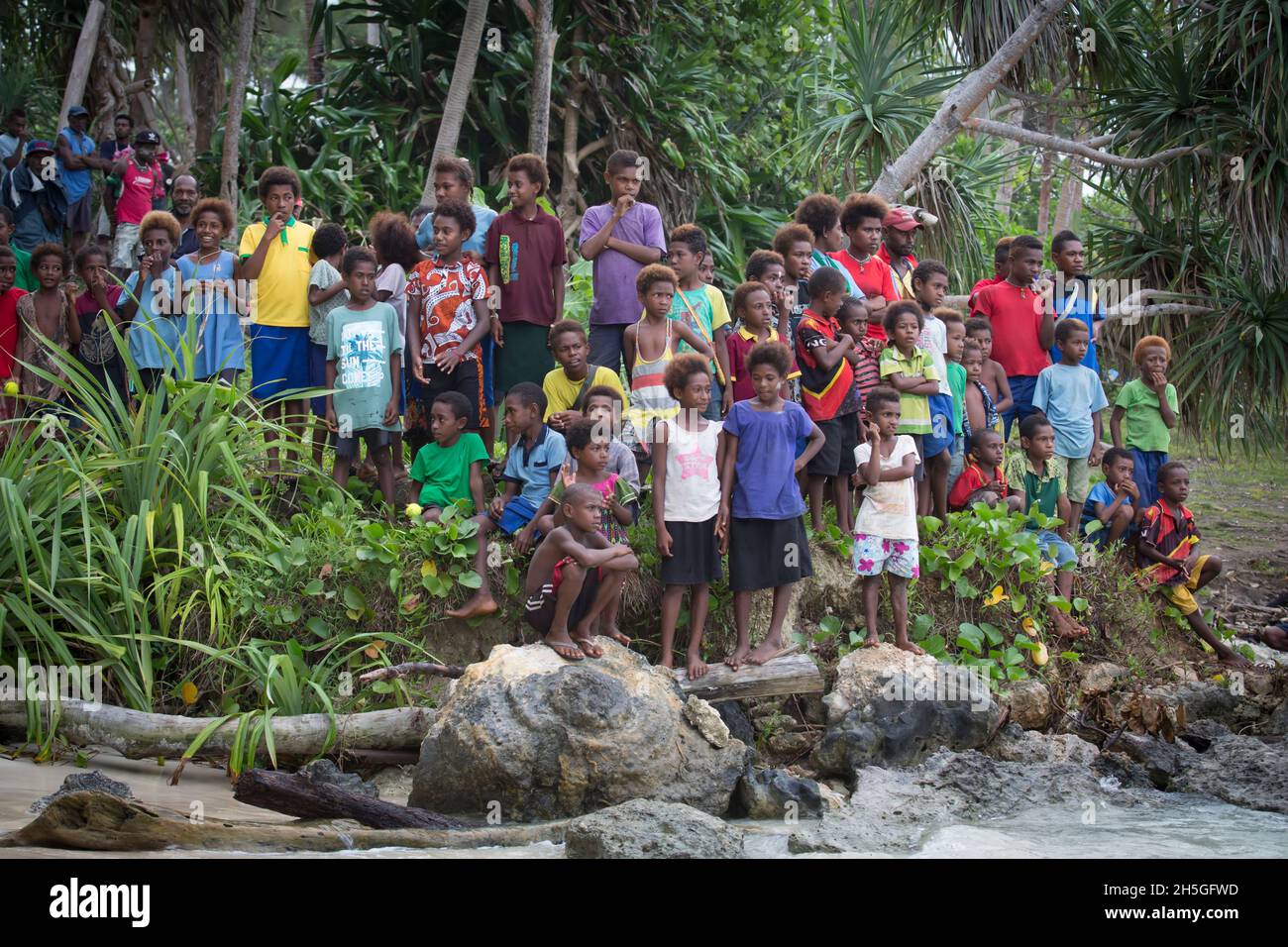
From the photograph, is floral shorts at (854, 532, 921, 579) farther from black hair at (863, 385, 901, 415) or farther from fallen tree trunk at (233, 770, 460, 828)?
fallen tree trunk at (233, 770, 460, 828)

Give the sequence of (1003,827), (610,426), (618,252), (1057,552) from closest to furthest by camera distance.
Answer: (1003,827), (610,426), (618,252), (1057,552)

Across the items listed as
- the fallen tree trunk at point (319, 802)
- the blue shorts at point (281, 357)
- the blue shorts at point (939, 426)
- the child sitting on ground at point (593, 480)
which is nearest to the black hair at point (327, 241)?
the blue shorts at point (281, 357)

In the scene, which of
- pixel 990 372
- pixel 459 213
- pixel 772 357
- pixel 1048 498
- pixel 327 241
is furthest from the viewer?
pixel 990 372

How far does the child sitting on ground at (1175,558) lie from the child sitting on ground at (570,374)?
12.2 feet

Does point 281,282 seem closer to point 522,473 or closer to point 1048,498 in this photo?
point 522,473

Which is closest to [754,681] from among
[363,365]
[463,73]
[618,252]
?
[618,252]

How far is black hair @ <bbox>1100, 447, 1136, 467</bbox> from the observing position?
859cm

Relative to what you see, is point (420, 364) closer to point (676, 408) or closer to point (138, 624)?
point (676, 408)

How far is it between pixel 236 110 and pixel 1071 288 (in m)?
6.75

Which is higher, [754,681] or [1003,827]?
[754,681]

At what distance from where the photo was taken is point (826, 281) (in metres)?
7.48

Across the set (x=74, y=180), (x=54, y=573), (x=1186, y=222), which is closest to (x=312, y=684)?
(x=54, y=573)

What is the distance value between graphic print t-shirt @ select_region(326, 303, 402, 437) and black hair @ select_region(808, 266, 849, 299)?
7.69 feet

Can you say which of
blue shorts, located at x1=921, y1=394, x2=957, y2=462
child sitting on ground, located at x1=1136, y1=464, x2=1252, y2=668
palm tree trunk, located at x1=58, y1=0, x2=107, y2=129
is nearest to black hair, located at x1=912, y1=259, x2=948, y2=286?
blue shorts, located at x1=921, y1=394, x2=957, y2=462
